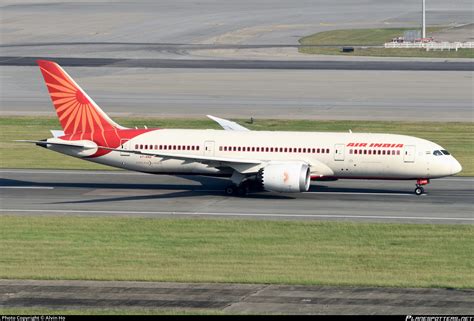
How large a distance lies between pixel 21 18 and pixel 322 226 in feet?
446

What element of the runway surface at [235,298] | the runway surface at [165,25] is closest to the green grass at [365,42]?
the runway surface at [165,25]

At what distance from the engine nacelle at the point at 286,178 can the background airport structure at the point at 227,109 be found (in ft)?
3.60

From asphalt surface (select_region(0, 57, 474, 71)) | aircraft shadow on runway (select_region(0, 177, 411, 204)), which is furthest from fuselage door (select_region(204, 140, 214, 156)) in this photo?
asphalt surface (select_region(0, 57, 474, 71))

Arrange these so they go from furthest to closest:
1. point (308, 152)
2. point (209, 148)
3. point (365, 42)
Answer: point (365, 42) < point (209, 148) < point (308, 152)

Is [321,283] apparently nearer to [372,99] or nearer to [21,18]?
[372,99]

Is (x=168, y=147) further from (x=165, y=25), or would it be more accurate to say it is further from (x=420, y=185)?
(x=165, y=25)

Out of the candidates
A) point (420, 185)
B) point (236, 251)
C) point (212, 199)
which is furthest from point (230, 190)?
point (236, 251)

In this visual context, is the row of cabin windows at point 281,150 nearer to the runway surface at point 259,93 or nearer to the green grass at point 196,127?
the green grass at point 196,127

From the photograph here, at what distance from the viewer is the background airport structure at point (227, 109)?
40.4 meters

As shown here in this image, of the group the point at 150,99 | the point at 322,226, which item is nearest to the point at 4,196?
the point at 322,226

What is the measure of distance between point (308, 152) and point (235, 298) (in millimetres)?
23587

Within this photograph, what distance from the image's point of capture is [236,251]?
48094mm

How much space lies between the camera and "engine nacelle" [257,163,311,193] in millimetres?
59812

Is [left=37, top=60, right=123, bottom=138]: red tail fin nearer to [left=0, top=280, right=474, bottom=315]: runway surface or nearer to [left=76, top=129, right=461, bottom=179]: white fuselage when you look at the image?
[left=76, top=129, right=461, bottom=179]: white fuselage
